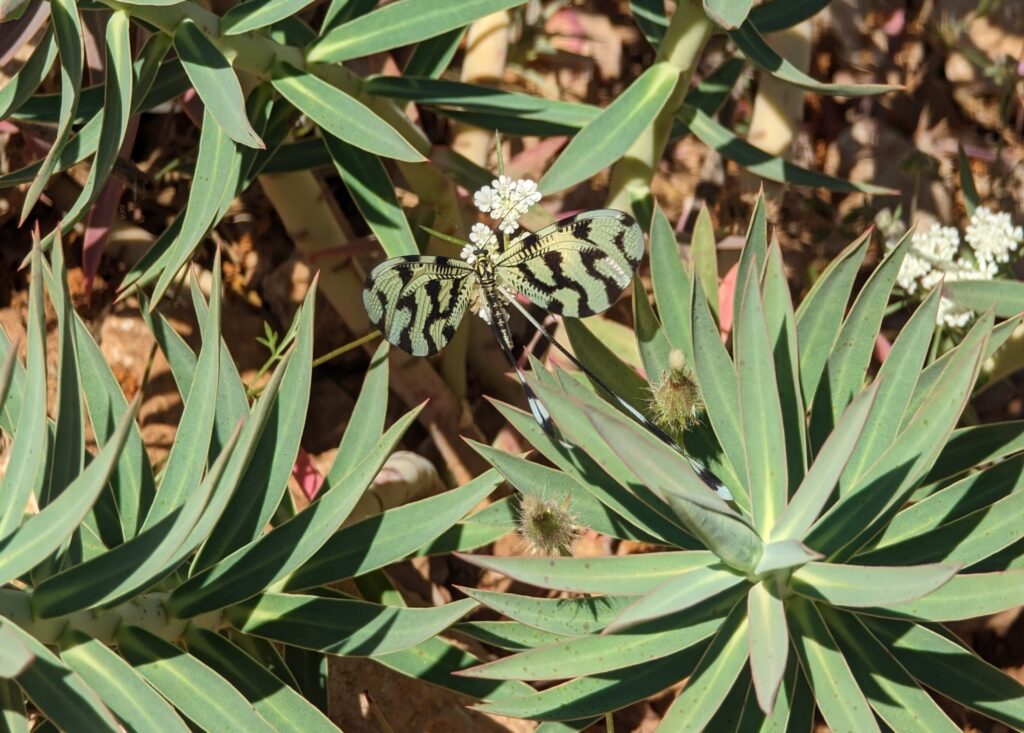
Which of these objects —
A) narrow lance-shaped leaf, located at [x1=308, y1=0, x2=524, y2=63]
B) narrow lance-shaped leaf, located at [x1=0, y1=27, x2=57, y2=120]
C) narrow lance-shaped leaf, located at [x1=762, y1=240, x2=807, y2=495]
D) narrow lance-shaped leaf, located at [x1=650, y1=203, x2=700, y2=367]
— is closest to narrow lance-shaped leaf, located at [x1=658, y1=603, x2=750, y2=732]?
narrow lance-shaped leaf, located at [x1=762, y1=240, x2=807, y2=495]

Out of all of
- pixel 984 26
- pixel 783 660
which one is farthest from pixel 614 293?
pixel 984 26

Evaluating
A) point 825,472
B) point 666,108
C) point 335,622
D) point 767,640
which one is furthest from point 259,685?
point 666,108

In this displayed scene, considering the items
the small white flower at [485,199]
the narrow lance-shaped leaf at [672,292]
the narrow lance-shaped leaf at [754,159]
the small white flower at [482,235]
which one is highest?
the narrow lance-shaped leaf at [754,159]

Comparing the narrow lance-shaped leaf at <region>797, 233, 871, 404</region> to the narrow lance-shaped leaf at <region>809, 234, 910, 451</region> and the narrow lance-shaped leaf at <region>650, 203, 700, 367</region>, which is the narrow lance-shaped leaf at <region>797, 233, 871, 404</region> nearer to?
the narrow lance-shaped leaf at <region>809, 234, 910, 451</region>

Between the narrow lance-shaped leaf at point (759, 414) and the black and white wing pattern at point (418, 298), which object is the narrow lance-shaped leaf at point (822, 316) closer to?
the narrow lance-shaped leaf at point (759, 414)

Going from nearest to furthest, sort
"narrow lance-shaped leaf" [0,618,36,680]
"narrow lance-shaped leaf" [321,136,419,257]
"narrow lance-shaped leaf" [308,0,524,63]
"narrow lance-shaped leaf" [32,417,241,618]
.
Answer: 1. "narrow lance-shaped leaf" [0,618,36,680]
2. "narrow lance-shaped leaf" [32,417,241,618]
3. "narrow lance-shaped leaf" [308,0,524,63]
4. "narrow lance-shaped leaf" [321,136,419,257]

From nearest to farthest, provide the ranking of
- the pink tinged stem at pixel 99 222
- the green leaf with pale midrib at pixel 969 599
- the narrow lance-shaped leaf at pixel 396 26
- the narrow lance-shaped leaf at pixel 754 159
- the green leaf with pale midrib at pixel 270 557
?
the green leaf with pale midrib at pixel 969 599 → the green leaf with pale midrib at pixel 270 557 → the narrow lance-shaped leaf at pixel 396 26 → the narrow lance-shaped leaf at pixel 754 159 → the pink tinged stem at pixel 99 222

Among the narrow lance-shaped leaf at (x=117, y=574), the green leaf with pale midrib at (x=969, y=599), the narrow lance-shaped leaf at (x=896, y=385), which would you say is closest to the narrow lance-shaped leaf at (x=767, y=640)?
the green leaf with pale midrib at (x=969, y=599)
